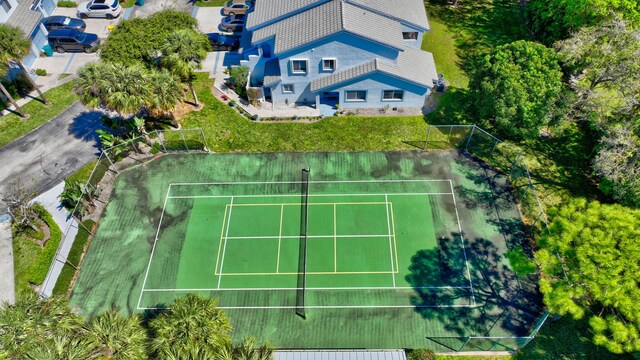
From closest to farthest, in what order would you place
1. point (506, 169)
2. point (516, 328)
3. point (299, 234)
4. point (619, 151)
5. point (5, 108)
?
1. point (516, 328)
2. point (619, 151)
3. point (299, 234)
4. point (506, 169)
5. point (5, 108)

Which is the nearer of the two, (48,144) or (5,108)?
(48,144)

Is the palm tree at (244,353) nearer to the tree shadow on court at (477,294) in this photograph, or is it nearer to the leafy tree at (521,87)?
the tree shadow on court at (477,294)

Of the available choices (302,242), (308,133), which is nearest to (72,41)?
(308,133)

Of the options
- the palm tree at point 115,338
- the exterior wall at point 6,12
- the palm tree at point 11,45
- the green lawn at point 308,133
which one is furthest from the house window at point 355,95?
the exterior wall at point 6,12

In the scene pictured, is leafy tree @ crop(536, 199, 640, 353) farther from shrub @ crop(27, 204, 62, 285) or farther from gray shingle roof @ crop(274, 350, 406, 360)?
shrub @ crop(27, 204, 62, 285)

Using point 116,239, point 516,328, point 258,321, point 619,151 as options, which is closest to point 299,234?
point 258,321

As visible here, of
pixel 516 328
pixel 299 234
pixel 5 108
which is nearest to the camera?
pixel 516 328

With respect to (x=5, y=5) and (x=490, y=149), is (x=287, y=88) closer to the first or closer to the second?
(x=490, y=149)

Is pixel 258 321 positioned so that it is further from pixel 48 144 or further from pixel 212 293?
pixel 48 144
